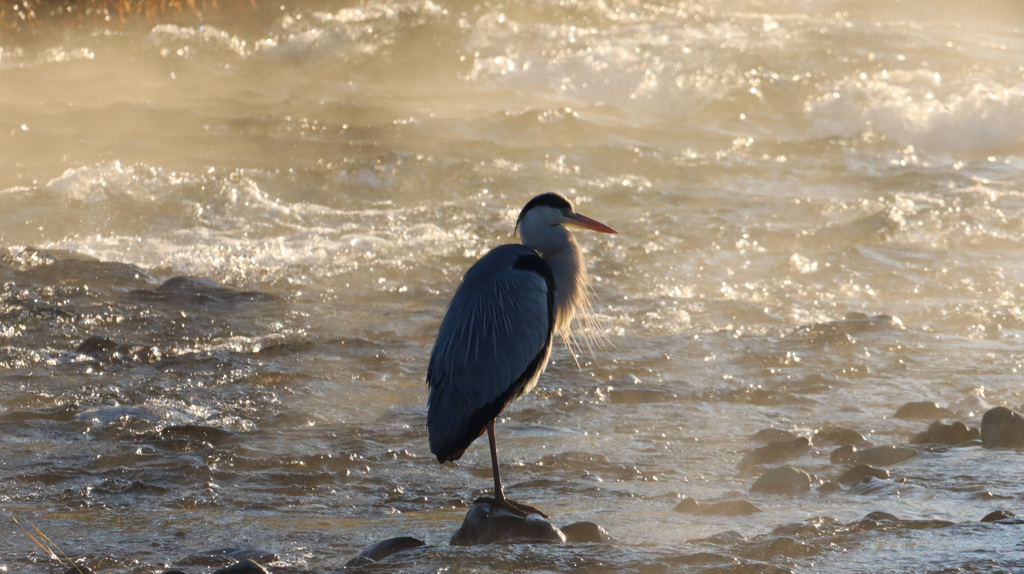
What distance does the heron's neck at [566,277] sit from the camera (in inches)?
212

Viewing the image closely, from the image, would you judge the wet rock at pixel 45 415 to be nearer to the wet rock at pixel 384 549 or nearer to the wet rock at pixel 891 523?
the wet rock at pixel 384 549

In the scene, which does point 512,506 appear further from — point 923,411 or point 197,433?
point 923,411

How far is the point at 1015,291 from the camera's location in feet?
31.4

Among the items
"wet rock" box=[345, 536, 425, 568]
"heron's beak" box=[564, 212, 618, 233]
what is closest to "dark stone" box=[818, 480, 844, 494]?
"heron's beak" box=[564, 212, 618, 233]

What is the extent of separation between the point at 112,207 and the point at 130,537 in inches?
307

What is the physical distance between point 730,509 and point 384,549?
1.51 m

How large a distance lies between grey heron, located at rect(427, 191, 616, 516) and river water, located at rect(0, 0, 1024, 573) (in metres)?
0.42

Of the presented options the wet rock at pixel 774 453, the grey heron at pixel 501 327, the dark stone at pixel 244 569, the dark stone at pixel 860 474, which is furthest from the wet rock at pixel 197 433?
the dark stone at pixel 860 474

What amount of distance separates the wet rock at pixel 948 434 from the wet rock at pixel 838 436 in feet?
0.98

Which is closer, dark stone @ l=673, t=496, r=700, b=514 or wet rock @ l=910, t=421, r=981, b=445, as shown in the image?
dark stone @ l=673, t=496, r=700, b=514

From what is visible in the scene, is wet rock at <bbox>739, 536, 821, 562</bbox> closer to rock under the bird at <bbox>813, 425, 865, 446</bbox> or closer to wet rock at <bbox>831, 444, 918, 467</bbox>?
wet rock at <bbox>831, 444, 918, 467</bbox>

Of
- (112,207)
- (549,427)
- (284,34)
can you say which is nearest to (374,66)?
(284,34)

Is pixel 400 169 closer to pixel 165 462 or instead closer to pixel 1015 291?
pixel 1015 291

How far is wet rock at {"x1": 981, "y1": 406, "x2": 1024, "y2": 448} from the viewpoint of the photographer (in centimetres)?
536
